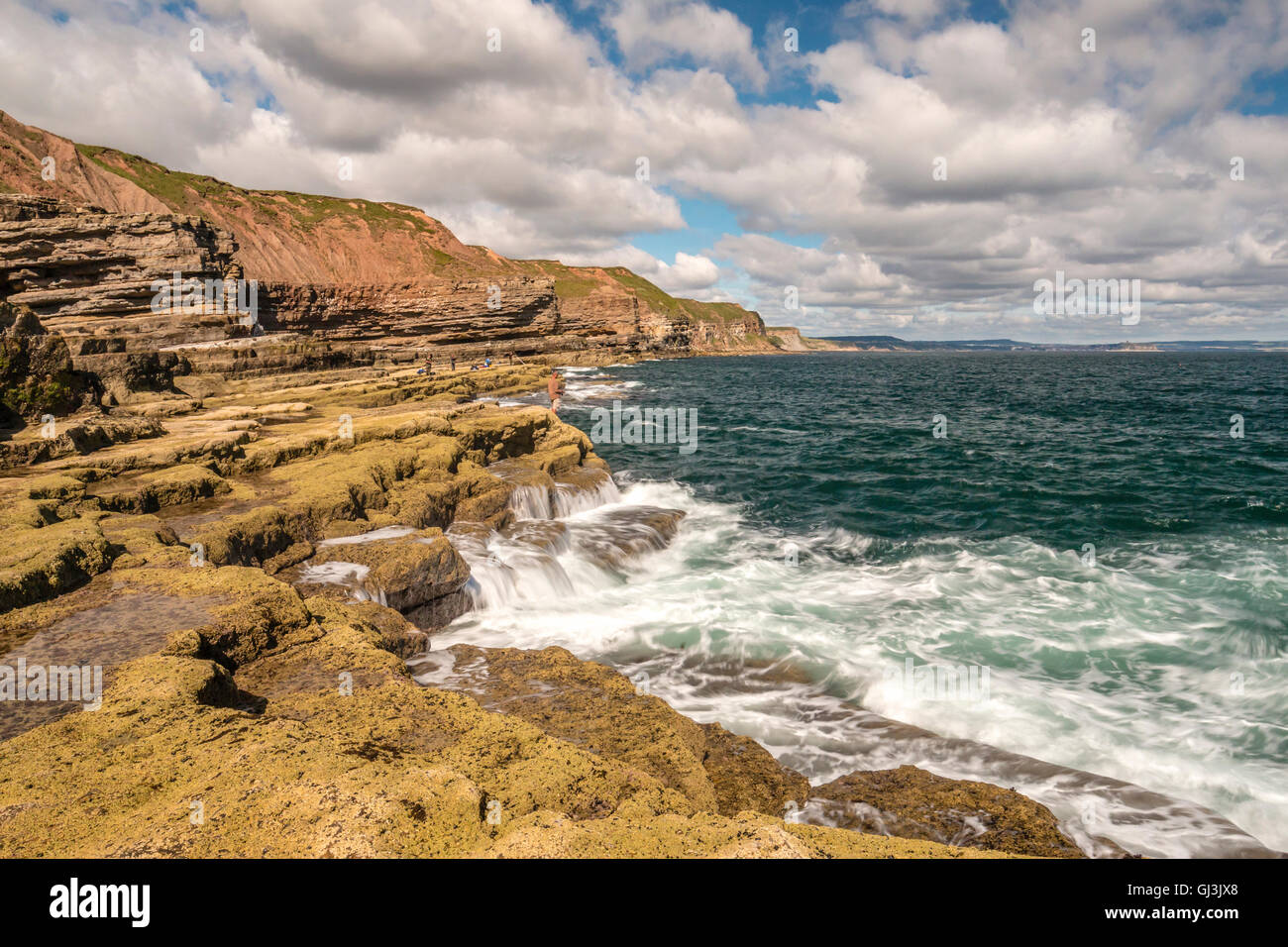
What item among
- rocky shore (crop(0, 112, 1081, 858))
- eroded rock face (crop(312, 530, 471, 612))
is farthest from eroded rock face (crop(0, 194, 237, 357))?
eroded rock face (crop(312, 530, 471, 612))

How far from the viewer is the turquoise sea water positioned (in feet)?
28.9

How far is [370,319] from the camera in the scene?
260ft

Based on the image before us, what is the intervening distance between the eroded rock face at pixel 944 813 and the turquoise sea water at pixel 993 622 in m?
1.18

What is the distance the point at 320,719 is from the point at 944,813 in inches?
261

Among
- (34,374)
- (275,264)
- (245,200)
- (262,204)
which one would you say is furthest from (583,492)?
(262,204)

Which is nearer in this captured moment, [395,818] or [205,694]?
[395,818]

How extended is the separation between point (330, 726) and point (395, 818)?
2.25 meters

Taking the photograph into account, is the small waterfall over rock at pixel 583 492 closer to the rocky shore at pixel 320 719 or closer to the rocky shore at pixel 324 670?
the rocky shore at pixel 324 670

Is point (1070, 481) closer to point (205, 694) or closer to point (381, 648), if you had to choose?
point (381, 648)

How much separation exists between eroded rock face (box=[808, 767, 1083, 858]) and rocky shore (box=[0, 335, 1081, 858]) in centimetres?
3

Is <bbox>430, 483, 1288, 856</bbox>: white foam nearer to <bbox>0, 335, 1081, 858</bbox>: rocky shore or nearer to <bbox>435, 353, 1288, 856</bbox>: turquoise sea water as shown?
<bbox>435, 353, 1288, 856</bbox>: turquoise sea water

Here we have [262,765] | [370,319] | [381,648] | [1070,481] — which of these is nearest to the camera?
[262,765]
